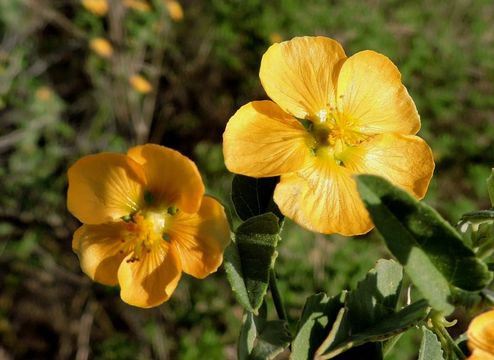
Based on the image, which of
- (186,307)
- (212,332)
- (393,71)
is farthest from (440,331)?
(186,307)

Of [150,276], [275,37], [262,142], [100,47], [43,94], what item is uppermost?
[262,142]

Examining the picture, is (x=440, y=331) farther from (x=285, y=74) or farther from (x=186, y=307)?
(x=186, y=307)

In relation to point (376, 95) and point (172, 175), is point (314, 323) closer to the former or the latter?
point (172, 175)

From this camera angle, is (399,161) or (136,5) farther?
(136,5)

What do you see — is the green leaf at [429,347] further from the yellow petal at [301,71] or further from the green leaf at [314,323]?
the yellow petal at [301,71]

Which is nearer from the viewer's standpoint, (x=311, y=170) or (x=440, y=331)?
(x=440, y=331)

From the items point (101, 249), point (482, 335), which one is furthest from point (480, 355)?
point (101, 249)

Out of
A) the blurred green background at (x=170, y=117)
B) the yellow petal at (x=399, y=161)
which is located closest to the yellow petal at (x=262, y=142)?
the yellow petal at (x=399, y=161)
